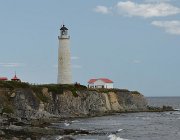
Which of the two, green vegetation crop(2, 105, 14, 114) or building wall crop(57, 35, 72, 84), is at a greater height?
building wall crop(57, 35, 72, 84)

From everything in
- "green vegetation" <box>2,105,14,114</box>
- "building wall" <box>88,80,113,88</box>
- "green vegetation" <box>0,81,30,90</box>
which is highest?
"building wall" <box>88,80,113,88</box>

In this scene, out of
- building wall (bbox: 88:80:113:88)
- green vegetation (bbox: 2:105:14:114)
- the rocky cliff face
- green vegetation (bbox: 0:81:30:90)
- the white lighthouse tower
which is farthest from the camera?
building wall (bbox: 88:80:113:88)

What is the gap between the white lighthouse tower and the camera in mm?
79250

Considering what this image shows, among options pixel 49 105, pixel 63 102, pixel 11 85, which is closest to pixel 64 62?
pixel 63 102

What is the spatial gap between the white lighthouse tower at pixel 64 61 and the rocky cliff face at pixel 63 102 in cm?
408

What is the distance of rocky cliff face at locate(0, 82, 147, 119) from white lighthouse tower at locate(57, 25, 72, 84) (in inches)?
160

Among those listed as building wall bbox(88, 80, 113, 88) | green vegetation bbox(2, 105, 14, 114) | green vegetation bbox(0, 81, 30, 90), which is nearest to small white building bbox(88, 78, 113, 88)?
building wall bbox(88, 80, 113, 88)

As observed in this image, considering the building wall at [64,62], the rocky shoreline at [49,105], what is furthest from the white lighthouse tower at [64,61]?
the rocky shoreline at [49,105]

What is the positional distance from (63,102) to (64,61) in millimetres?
11626

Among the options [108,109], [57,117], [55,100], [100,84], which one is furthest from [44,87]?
[100,84]

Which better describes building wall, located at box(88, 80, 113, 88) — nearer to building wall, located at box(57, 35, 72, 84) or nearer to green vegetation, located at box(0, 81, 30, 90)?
building wall, located at box(57, 35, 72, 84)

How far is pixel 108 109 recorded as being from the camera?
276ft

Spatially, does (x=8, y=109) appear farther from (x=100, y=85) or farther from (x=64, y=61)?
(x=100, y=85)

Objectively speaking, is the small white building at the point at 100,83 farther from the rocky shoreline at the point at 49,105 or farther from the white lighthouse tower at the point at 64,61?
the white lighthouse tower at the point at 64,61
